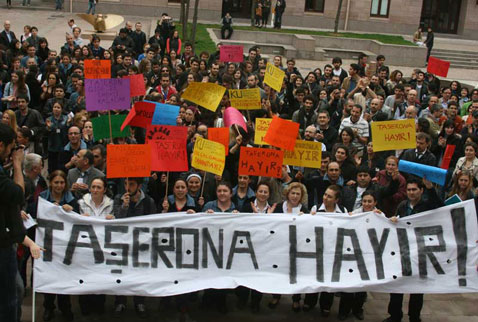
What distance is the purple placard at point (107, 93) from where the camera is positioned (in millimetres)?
8817

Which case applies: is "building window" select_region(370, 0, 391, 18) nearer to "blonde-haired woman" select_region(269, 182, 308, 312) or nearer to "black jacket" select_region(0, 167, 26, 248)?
"blonde-haired woman" select_region(269, 182, 308, 312)

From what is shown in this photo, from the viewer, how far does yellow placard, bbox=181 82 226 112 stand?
984 centimetres

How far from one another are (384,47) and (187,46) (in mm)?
12941

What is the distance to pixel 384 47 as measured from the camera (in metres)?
26.9

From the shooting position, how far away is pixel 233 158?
885cm

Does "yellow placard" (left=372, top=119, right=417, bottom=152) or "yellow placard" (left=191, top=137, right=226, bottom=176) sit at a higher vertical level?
"yellow placard" (left=372, top=119, right=417, bottom=152)

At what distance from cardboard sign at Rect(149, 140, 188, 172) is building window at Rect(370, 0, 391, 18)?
94.1ft

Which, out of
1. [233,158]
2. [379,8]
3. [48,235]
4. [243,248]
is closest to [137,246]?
[48,235]

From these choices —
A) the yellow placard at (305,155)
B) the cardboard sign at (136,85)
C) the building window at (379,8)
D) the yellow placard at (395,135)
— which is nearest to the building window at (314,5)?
the building window at (379,8)

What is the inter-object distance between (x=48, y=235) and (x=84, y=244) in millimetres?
358

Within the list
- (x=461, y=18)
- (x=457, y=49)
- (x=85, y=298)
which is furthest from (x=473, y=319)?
(x=461, y=18)

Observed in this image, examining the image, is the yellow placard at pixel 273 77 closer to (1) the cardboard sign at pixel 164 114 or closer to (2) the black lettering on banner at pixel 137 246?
(1) the cardboard sign at pixel 164 114

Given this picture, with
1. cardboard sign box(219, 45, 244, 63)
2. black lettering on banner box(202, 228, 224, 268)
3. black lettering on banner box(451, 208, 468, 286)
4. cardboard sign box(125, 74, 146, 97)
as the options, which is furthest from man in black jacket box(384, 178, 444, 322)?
cardboard sign box(219, 45, 244, 63)

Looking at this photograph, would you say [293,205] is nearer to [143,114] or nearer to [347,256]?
[347,256]
